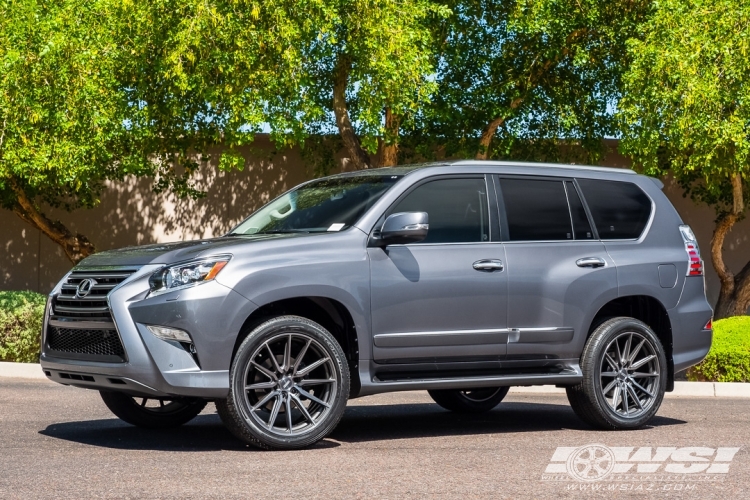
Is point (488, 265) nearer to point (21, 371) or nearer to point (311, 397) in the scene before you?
point (311, 397)

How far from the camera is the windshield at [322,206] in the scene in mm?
8414

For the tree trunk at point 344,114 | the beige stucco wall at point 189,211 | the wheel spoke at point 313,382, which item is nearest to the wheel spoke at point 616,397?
the wheel spoke at point 313,382

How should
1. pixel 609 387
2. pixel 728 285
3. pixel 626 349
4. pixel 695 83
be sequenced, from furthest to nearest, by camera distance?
pixel 728 285
pixel 695 83
pixel 626 349
pixel 609 387

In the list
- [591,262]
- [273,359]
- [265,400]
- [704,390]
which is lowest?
[704,390]

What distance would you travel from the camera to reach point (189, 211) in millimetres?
23828

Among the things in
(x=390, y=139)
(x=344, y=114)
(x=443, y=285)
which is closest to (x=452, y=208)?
(x=443, y=285)

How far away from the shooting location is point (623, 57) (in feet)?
66.1

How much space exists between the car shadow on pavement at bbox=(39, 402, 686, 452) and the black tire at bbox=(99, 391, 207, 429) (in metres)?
0.08

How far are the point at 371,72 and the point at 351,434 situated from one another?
370 inches

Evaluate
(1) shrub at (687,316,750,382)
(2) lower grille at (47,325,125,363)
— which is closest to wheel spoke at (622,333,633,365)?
(2) lower grille at (47,325,125,363)

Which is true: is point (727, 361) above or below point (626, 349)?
below

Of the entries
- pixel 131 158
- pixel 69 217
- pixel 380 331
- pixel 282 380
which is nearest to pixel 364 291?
pixel 380 331

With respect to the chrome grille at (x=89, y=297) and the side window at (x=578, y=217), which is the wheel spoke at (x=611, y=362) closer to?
the side window at (x=578, y=217)

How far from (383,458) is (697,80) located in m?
10.9
